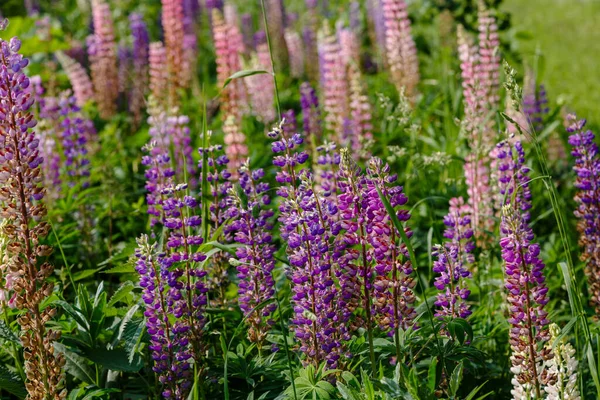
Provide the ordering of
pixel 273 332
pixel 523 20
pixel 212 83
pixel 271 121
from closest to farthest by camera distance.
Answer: pixel 273 332
pixel 271 121
pixel 212 83
pixel 523 20

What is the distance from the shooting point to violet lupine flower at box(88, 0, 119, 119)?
7.36 meters

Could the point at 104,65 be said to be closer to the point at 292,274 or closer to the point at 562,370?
the point at 292,274

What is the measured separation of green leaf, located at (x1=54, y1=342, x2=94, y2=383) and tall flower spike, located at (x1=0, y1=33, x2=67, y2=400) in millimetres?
326

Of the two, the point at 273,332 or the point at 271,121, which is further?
the point at 271,121

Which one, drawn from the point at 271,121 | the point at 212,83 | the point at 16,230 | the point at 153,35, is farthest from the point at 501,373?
the point at 153,35

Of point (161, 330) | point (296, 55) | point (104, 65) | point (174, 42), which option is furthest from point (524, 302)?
point (296, 55)

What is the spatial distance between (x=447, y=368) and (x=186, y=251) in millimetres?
1006

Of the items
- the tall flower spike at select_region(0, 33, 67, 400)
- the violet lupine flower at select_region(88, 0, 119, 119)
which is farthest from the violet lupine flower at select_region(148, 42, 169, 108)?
the tall flower spike at select_region(0, 33, 67, 400)

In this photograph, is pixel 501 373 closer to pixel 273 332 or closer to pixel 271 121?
pixel 273 332

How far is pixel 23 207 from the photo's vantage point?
2.73m

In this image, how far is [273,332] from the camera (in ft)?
11.7

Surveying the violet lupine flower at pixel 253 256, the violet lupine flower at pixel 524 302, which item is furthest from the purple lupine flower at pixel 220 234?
the violet lupine flower at pixel 524 302

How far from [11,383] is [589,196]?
2400 millimetres

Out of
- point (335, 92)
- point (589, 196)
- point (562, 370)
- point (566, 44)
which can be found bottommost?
point (562, 370)
